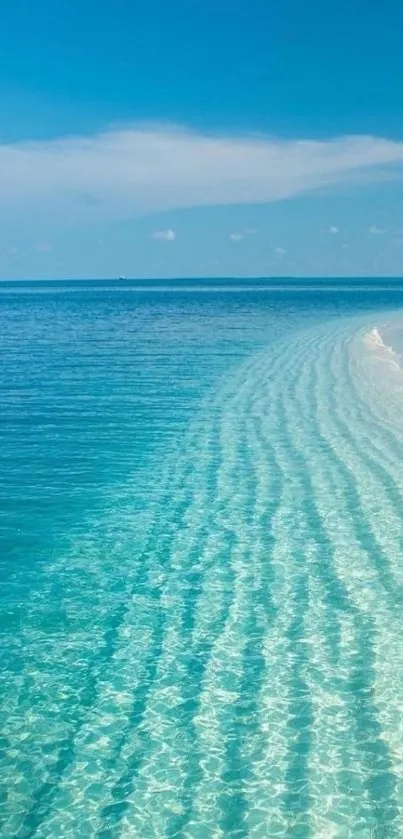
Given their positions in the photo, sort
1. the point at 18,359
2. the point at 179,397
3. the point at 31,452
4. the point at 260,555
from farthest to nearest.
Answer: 1. the point at 18,359
2. the point at 179,397
3. the point at 31,452
4. the point at 260,555

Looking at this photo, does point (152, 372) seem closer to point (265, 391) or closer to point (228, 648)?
point (265, 391)

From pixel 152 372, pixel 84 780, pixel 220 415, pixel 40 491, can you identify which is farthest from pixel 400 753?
pixel 152 372

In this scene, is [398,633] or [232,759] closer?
[232,759]

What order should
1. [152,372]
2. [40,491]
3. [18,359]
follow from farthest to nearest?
[18,359], [152,372], [40,491]

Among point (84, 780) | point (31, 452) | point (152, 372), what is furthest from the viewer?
point (152, 372)

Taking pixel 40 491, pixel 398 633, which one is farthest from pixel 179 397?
pixel 398 633

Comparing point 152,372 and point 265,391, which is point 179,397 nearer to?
point 265,391
